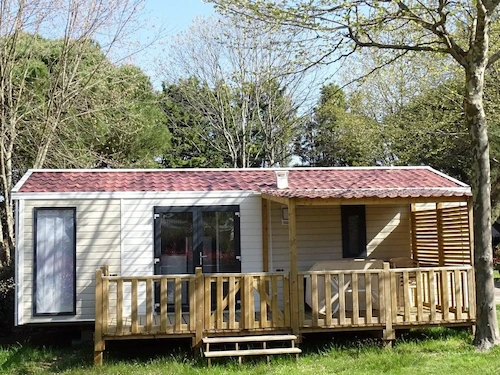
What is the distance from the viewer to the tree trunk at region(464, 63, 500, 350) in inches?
316

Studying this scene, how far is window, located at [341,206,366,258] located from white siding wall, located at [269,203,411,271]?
0.27 feet

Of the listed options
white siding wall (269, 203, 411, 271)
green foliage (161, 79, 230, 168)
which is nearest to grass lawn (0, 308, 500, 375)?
white siding wall (269, 203, 411, 271)

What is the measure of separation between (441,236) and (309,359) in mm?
3828

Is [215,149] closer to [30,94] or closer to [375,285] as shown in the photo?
[30,94]

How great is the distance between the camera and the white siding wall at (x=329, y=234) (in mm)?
10367

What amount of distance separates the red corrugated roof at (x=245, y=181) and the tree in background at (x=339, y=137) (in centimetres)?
1144

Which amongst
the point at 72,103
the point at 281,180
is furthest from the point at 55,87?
the point at 281,180

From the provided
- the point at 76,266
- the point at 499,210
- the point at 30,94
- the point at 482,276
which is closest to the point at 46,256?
the point at 76,266

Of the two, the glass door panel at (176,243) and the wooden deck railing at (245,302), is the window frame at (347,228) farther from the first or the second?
the glass door panel at (176,243)

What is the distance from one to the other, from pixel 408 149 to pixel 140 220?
1199 cm

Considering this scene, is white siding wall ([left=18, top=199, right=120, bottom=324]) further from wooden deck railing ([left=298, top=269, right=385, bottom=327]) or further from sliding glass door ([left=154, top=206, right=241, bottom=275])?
wooden deck railing ([left=298, top=269, right=385, bottom=327])

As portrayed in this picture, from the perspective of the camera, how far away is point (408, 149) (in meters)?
19.5

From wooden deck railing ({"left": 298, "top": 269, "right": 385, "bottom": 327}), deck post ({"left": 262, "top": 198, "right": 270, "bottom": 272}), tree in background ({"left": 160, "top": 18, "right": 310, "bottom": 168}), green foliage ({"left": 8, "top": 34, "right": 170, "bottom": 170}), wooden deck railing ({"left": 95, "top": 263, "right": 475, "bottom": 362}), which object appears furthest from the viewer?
tree in background ({"left": 160, "top": 18, "right": 310, "bottom": 168})

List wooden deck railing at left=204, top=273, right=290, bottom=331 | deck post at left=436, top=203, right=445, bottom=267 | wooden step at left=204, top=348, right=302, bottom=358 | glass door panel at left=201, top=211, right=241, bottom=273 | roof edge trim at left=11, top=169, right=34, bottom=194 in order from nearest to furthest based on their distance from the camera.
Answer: wooden step at left=204, top=348, right=302, bottom=358
wooden deck railing at left=204, top=273, right=290, bottom=331
roof edge trim at left=11, top=169, right=34, bottom=194
glass door panel at left=201, top=211, right=241, bottom=273
deck post at left=436, top=203, right=445, bottom=267
